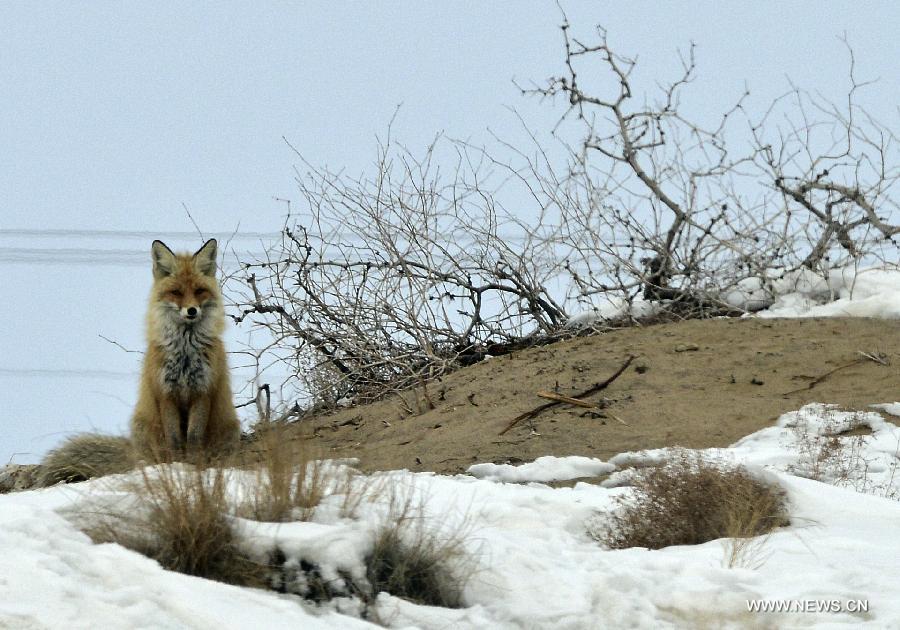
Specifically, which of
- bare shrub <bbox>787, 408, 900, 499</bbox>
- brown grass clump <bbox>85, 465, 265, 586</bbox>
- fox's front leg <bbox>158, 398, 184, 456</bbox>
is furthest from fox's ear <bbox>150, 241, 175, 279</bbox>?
bare shrub <bbox>787, 408, 900, 499</bbox>

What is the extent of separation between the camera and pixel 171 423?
860 cm

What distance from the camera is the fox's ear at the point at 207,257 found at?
8.63m

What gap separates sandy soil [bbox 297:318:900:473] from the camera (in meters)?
8.77

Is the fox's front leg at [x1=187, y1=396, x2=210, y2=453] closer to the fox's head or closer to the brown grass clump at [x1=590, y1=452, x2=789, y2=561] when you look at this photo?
the fox's head

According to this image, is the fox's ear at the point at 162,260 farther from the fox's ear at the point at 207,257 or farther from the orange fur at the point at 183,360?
the fox's ear at the point at 207,257

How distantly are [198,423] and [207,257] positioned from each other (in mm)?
1306

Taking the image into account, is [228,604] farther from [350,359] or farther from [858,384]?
[350,359]

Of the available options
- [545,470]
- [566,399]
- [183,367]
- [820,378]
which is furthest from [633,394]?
[183,367]

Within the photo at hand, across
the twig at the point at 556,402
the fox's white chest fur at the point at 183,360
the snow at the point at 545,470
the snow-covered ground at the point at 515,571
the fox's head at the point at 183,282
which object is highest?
the fox's head at the point at 183,282

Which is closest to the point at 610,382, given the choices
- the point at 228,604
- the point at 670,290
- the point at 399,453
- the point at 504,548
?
the point at 399,453

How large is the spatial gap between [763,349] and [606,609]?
20.3 feet

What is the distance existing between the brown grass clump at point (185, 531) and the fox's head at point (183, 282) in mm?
3488

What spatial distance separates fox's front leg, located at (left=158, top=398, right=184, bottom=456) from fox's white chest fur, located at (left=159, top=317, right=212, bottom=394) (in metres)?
0.12

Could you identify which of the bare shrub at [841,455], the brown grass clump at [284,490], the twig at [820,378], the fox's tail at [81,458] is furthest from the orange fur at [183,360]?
the twig at [820,378]
